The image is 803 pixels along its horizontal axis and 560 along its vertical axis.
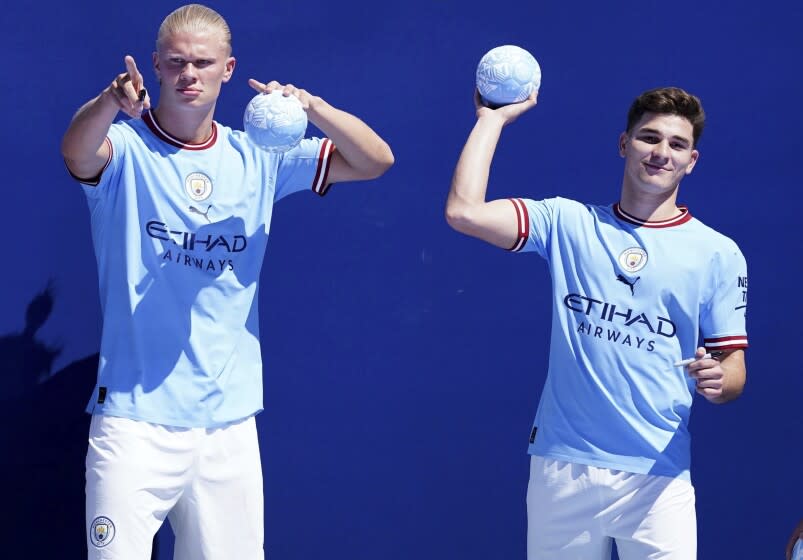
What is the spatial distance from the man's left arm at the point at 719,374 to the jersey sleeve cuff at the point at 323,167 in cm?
112

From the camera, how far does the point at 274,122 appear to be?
349 cm

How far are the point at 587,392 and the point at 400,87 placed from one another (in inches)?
50.6

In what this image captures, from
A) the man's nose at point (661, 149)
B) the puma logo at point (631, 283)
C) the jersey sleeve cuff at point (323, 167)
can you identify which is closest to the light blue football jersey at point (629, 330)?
the puma logo at point (631, 283)

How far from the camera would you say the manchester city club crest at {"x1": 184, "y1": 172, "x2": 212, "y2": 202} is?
3688 millimetres

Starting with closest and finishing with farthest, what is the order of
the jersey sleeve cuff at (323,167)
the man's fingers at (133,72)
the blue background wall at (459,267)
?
the man's fingers at (133,72) < the jersey sleeve cuff at (323,167) < the blue background wall at (459,267)

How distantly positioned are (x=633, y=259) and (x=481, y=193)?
425 mm

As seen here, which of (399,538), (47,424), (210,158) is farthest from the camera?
(399,538)

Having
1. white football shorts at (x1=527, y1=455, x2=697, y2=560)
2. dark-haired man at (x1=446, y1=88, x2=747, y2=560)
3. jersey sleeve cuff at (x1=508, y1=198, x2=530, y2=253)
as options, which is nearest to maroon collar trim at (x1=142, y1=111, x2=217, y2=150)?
dark-haired man at (x1=446, y1=88, x2=747, y2=560)

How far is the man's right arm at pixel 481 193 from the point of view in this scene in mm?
3543

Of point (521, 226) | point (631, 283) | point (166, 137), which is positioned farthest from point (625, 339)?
point (166, 137)

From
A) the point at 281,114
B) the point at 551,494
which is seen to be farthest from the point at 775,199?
the point at 281,114

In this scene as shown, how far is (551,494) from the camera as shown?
141 inches

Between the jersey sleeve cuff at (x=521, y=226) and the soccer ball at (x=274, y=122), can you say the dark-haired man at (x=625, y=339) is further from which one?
the soccer ball at (x=274, y=122)

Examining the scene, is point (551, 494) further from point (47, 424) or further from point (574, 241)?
point (47, 424)
